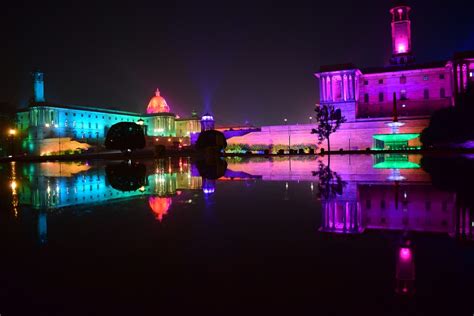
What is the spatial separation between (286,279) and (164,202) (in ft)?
19.5

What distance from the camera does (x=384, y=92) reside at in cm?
6012

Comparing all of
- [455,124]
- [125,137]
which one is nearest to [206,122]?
[125,137]

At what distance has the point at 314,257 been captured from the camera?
4.48 meters

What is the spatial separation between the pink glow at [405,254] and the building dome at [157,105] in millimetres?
103640

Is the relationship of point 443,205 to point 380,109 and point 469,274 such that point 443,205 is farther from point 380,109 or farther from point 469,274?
point 380,109

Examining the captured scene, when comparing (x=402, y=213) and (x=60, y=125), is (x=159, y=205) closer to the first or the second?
(x=402, y=213)

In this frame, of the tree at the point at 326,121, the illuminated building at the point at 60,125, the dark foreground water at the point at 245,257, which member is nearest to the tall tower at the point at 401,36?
the tree at the point at 326,121

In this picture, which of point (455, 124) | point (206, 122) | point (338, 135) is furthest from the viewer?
point (206, 122)

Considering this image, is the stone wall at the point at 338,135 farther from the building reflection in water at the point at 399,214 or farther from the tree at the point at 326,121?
the building reflection in water at the point at 399,214

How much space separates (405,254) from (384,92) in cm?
6002

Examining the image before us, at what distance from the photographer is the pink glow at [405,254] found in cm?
429

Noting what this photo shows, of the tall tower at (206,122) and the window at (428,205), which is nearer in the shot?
the window at (428,205)

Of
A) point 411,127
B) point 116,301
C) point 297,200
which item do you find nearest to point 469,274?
point 116,301

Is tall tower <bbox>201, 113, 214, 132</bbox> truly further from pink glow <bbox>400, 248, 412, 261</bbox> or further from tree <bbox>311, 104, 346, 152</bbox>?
pink glow <bbox>400, 248, 412, 261</bbox>
